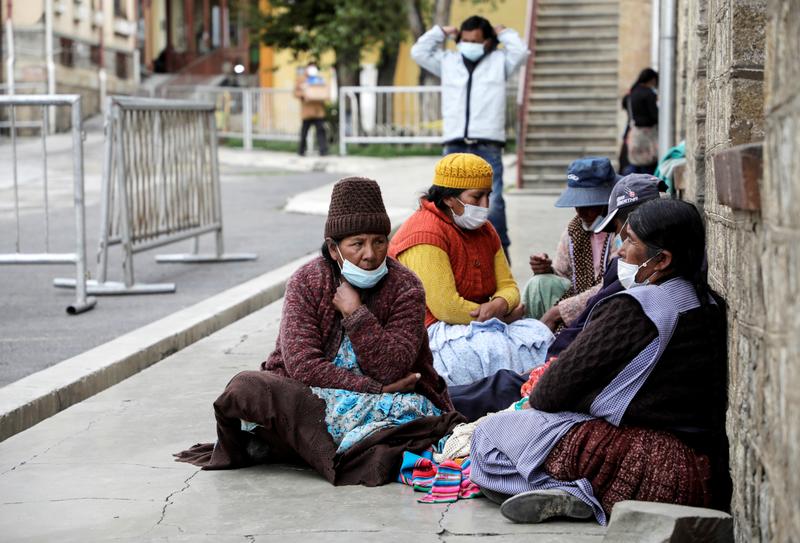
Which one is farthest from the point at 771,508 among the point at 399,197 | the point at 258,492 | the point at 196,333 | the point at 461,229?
the point at 399,197

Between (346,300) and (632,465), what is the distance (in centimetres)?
Answer: 132

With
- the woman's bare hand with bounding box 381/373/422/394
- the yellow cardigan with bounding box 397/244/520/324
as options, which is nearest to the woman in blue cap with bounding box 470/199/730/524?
the woman's bare hand with bounding box 381/373/422/394

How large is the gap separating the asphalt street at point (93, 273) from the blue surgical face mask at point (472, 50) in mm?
2404

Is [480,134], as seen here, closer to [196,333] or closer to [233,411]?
[196,333]

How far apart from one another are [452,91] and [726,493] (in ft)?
22.0

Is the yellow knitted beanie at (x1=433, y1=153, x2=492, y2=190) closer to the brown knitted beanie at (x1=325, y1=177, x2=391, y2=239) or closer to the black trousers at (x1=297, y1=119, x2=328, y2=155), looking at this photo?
the brown knitted beanie at (x1=325, y1=177, x2=391, y2=239)

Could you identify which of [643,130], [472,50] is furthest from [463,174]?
[643,130]

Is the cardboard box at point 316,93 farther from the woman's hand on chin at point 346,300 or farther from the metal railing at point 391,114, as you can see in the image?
the woman's hand on chin at point 346,300

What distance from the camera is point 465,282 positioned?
6.65 m

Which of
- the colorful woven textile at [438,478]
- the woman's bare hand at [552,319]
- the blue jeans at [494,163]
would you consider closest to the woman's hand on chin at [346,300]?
the colorful woven textile at [438,478]

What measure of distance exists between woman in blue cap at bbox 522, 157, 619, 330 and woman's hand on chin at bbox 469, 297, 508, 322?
251mm

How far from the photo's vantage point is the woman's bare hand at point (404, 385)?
523 centimetres

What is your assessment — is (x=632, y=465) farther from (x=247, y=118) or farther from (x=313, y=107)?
(x=247, y=118)

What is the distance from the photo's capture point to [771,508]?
3262 mm
